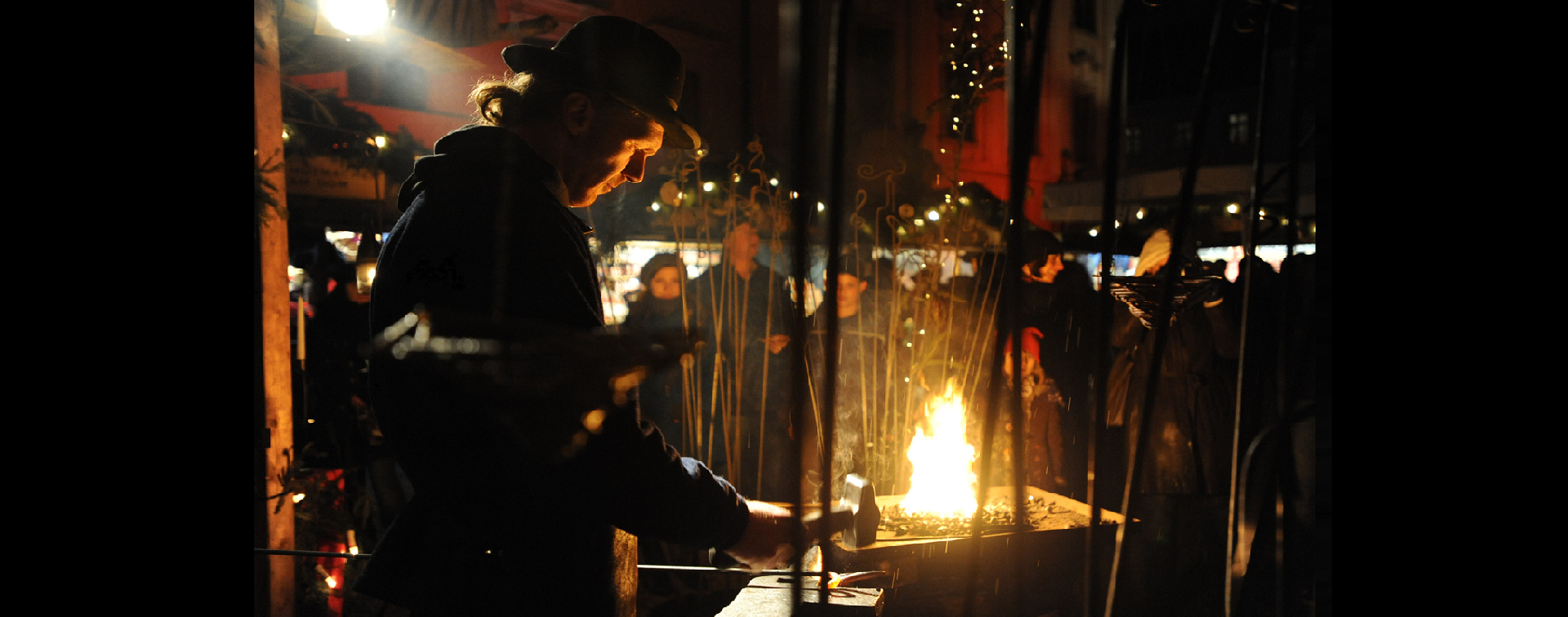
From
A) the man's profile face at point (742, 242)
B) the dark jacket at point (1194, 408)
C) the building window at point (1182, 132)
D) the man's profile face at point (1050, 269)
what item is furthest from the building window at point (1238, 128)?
the man's profile face at point (742, 242)

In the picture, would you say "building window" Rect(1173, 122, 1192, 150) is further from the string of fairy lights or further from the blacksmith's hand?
the blacksmith's hand

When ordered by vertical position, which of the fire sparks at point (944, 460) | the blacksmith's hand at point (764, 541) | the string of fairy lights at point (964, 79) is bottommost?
the fire sparks at point (944, 460)

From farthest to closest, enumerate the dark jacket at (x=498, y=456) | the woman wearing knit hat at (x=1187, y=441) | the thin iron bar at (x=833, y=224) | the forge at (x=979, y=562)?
1. the woman wearing knit hat at (x=1187, y=441)
2. the forge at (x=979, y=562)
3. the dark jacket at (x=498, y=456)
4. the thin iron bar at (x=833, y=224)

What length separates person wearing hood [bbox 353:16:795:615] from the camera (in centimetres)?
165

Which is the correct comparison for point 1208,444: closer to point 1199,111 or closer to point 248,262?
point 1199,111

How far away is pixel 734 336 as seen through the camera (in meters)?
5.09

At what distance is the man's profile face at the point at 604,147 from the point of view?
2.01 meters

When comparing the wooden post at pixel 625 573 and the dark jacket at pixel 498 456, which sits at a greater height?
the dark jacket at pixel 498 456

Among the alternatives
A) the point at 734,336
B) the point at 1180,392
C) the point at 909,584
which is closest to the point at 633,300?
the point at 734,336

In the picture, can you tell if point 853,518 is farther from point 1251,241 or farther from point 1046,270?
point 1046,270

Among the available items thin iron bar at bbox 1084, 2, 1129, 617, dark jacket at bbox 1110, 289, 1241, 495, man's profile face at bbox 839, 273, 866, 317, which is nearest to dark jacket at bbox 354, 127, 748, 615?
thin iron bar at bbox 1084, 2, 1129, 617

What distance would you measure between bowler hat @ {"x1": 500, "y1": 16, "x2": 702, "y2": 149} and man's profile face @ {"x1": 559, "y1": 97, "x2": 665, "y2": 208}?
0.13 ft

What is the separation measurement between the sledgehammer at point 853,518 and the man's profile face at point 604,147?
0.92 m

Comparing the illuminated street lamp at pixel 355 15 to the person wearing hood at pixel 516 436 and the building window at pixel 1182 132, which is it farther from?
the building window at pixel 1182 132
